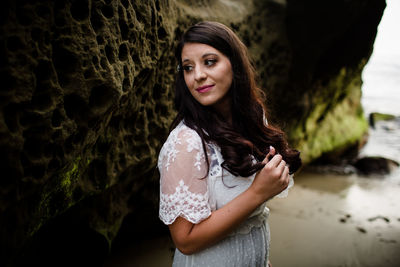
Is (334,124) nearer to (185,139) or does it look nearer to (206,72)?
(206,72)

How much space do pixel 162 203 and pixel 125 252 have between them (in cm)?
201

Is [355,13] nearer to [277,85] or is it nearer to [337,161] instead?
[277,85]

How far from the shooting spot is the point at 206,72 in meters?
1.58

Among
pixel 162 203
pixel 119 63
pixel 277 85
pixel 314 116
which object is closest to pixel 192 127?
pixel 162 203

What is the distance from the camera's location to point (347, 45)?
474cm

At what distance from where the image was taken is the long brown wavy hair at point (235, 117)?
1497mm

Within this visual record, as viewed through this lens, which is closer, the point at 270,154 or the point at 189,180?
the point at 189,180

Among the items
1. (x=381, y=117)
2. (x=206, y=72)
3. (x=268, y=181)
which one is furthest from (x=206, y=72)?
(x=381, y=117)

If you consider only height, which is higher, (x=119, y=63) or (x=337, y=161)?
(x=119, y=63)

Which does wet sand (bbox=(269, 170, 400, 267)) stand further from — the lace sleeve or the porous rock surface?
the lace sleeve

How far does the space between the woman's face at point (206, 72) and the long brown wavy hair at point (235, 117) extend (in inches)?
1.6

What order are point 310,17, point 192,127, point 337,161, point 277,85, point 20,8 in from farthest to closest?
point 337,161 → point 277,85 → point 310,17 → point 192,127 → point 20,8

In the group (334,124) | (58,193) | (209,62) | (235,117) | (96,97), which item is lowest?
(334,124)

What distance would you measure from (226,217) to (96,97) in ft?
3.00
